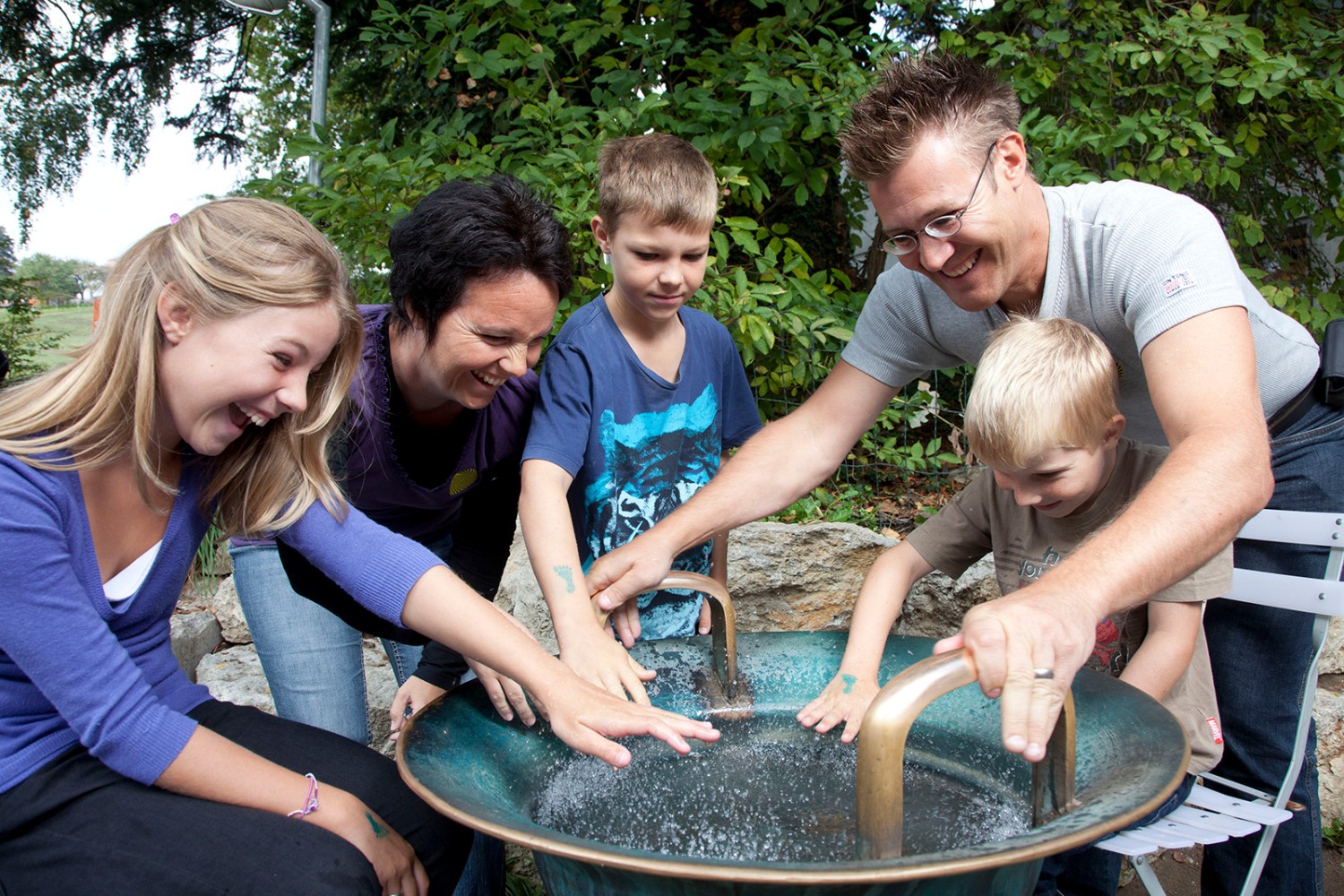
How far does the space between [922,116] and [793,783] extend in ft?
3.49

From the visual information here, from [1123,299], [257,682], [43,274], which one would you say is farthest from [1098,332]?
[43,274]

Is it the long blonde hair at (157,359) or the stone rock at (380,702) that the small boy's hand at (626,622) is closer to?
the long blonde hair at (157,359)

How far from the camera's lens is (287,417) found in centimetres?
150

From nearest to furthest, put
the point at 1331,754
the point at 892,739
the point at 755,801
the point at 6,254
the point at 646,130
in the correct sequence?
the point at 892,739, the point at 755,801, the point at 1331,754, the point at 646,130, the point at 6,254

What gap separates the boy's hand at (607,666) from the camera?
1.35 meters

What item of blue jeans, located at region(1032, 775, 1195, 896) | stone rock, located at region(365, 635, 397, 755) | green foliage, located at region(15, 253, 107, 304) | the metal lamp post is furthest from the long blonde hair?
green foliage, located at region(15, 253, 107, 304)

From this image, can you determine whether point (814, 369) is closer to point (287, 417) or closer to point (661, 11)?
point (661, 11)

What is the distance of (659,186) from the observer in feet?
7.11

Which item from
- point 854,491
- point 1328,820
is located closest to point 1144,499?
point 1328,820

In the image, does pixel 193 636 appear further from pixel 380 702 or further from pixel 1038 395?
pixel 1038 395

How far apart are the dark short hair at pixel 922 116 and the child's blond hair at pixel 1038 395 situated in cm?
34

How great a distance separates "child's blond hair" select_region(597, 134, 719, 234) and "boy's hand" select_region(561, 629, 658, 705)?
103 centimetres

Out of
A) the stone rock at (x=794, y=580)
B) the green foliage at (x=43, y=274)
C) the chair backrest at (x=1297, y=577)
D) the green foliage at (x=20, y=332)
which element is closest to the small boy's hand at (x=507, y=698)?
the chair backrest at (x=1297, y=577)

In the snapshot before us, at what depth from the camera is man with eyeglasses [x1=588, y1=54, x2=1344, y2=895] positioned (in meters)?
1.46
